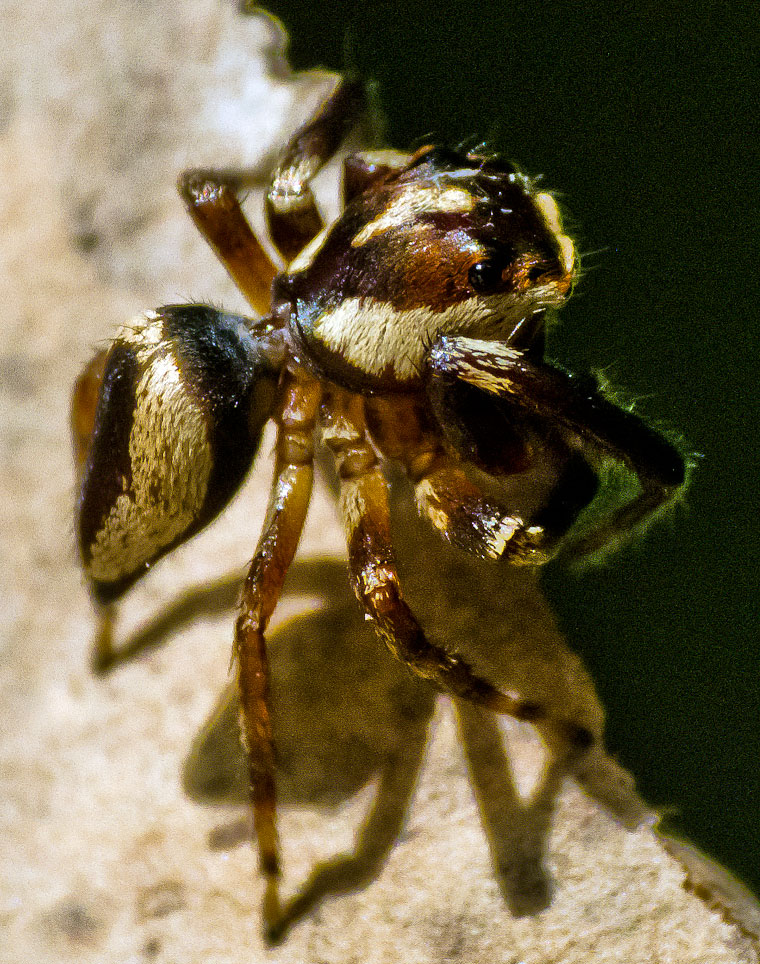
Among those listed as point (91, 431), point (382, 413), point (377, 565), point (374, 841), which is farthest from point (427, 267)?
point (374, 841)

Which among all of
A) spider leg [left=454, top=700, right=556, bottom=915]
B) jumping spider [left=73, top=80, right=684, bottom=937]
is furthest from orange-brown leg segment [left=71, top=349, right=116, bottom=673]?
spider leg [left=454, top=700, right=556, bottom=915]

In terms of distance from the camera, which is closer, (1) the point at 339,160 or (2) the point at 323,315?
(2) the point at 323,315

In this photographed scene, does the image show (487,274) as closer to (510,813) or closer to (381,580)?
(381,580)

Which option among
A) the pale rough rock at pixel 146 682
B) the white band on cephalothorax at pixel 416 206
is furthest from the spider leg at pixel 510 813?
the white band on cephalothorax at pixel 416 206

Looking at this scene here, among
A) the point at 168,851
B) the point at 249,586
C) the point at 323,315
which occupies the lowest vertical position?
the point at 168,851

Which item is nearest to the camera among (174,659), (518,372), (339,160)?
(518,372)

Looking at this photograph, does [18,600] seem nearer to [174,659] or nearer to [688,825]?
[174,659]

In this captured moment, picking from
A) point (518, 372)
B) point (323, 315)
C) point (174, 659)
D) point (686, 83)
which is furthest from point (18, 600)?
point (686, 83)
